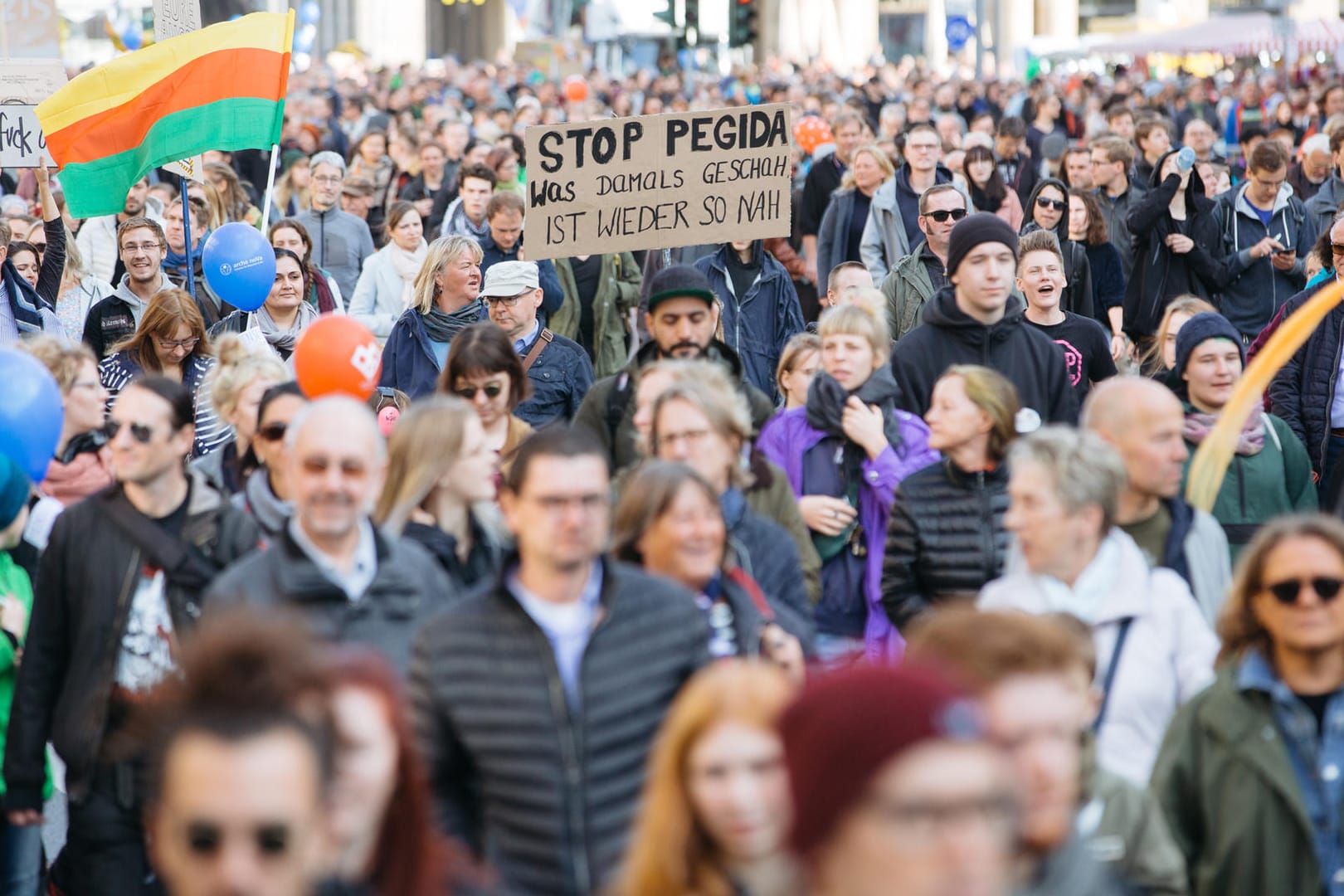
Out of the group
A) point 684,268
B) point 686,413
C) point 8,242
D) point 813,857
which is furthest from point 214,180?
point 813,857

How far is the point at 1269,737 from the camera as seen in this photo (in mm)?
4141

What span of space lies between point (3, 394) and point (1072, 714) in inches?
147

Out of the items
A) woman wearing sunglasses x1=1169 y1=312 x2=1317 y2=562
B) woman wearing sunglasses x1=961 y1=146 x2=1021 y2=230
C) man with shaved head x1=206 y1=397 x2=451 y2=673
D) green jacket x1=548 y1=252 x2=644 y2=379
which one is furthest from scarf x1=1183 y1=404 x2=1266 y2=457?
woman wearing sunglasses x1=961 y1=146 x2=1021 y2=230

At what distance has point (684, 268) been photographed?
6812mm

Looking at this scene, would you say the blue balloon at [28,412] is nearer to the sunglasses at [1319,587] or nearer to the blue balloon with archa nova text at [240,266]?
the blue balloon with archa nova text at [240,266]

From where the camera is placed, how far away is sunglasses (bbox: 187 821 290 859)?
260 cm

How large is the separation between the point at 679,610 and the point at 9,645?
2.11 m

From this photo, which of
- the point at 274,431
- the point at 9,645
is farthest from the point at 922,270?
the point at 9,645

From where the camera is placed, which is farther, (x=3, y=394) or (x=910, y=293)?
(x=910, y=293)

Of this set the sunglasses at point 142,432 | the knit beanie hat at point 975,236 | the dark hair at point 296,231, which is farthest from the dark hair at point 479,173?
the sunglasses at point 142,432

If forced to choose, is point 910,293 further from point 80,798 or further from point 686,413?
point 80,798

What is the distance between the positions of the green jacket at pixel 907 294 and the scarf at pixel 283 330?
2.74 meters

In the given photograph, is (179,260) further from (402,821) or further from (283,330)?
(402,821)

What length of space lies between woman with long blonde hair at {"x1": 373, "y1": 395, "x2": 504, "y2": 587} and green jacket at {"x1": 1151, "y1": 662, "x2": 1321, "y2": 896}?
76.1 inches
